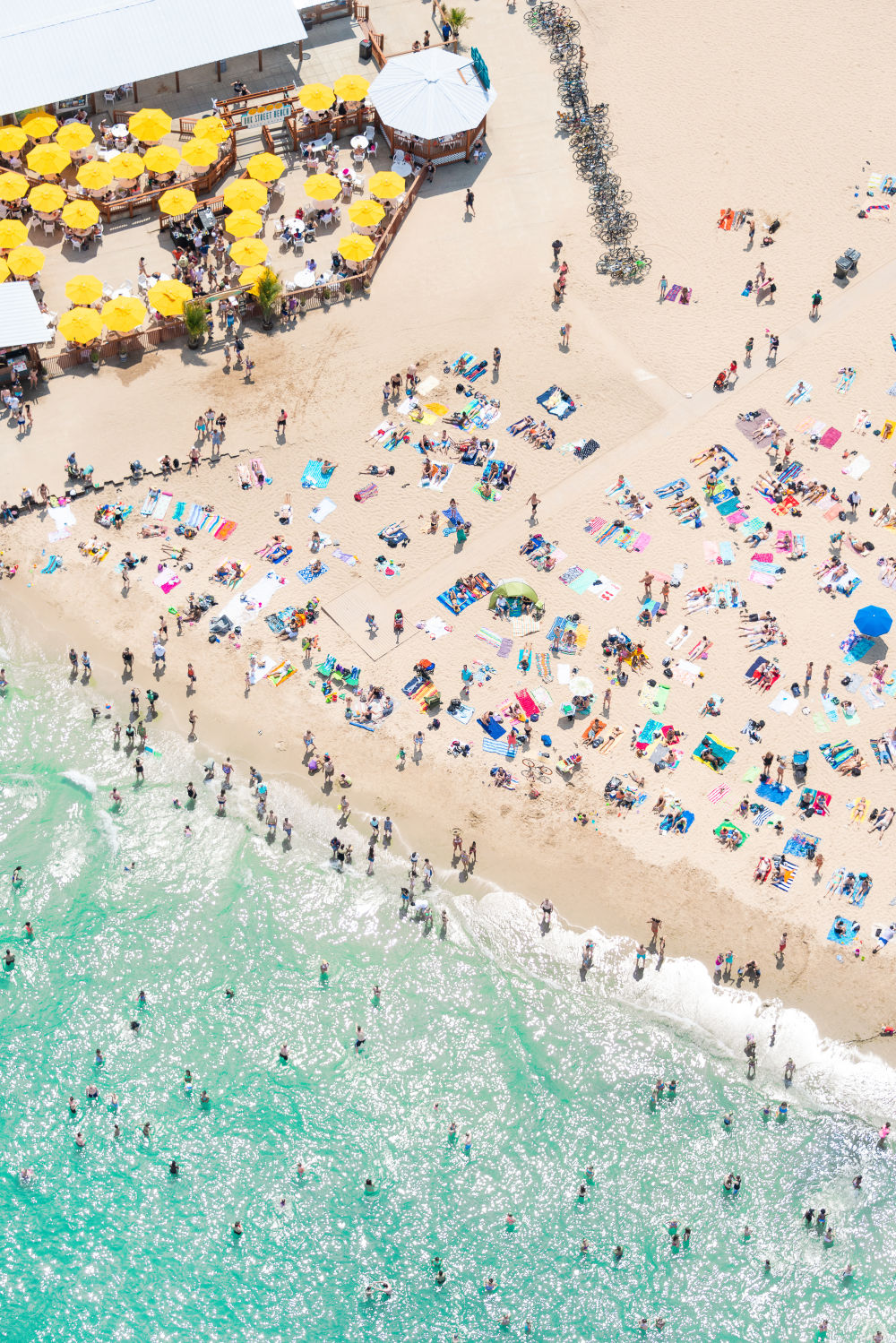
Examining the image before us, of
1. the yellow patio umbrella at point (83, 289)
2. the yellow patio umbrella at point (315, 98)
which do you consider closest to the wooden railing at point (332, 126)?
the yellow patio umbrella at point (315, 98)

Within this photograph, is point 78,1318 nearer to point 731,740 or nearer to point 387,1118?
point 387,1118

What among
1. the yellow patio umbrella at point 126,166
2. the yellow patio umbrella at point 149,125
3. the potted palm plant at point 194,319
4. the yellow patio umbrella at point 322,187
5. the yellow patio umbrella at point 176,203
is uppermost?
the yellow patio umbrella at point 149,125

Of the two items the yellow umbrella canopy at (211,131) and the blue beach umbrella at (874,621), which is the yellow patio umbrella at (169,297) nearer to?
the yellow umbrella canopy at (211,131)

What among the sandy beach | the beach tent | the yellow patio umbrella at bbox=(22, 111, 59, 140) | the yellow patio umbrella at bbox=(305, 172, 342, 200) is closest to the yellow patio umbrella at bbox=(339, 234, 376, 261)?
the sandy beach

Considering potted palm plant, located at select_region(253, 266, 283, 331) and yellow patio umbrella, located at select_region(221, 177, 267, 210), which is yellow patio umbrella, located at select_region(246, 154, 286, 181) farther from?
potted palm plant, located at select_region(253, 266, 283, 331)

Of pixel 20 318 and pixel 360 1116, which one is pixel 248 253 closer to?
pixel 20 318
